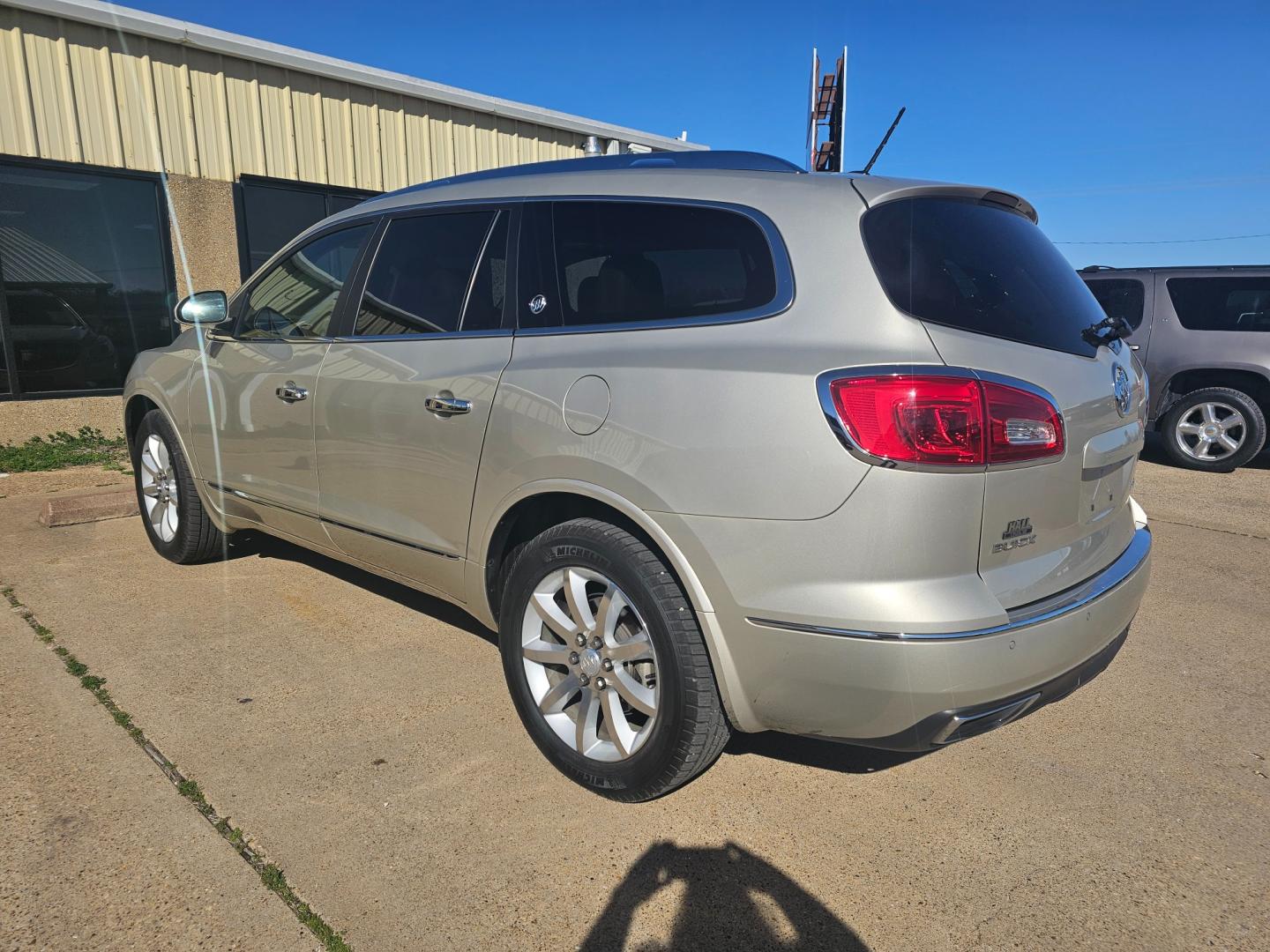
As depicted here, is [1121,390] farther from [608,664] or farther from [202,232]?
[202,232]

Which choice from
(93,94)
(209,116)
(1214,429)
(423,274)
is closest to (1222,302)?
(1214,429)

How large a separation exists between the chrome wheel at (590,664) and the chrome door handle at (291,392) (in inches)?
58.0

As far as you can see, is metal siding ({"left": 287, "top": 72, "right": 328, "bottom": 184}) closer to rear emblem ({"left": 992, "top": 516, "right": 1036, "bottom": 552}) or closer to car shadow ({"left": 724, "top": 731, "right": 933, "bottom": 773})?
car shadow ({"left": 724, "top": 731, "right": 933, "bottom": 773})

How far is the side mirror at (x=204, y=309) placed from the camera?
398 cm

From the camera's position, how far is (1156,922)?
2.06 meters

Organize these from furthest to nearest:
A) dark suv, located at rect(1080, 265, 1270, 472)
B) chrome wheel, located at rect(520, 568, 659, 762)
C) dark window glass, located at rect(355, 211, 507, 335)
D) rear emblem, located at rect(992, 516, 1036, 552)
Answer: dark suv, located at rect(1080, 265, 1270, 472) → dark window glass, located at rect(355, 211, 507, 335) → chrome wheel, located at rect(520, 568, 659, 762) → rear emblem, located at rect(992, 516, 1036, 552)

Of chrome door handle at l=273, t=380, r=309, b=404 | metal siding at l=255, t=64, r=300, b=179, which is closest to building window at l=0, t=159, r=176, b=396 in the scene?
metal siding at l=255, t=64, r=300, b=179

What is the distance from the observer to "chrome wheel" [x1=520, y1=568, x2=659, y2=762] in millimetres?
2410

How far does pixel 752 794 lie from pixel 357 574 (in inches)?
107

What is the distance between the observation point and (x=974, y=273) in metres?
2.25

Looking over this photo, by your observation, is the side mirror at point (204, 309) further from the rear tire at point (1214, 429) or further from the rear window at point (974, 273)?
the rear tire at point (1214, 429)

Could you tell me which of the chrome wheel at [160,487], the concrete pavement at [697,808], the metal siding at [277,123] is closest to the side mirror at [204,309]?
the chrome wheel at [160,487]

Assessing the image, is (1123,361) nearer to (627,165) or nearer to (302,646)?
(627,165)

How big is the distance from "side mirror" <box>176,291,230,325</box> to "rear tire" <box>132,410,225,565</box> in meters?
0.73
